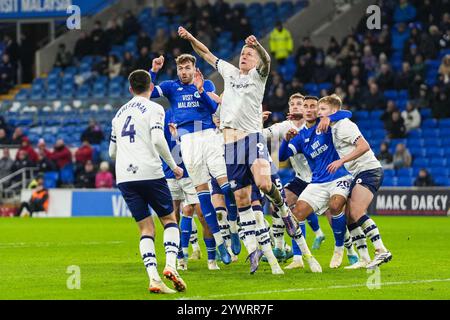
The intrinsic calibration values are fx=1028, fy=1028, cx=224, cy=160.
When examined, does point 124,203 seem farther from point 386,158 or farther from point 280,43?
point 280,43

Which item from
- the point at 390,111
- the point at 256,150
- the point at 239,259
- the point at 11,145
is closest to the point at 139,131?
the point at 256,150

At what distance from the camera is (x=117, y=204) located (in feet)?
104

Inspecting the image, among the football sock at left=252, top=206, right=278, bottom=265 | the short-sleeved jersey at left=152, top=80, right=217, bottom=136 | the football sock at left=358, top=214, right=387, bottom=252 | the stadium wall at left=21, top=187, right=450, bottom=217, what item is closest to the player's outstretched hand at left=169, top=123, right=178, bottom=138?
the short-sleeved jersey at left=152, top=80, right=217, bottom=136

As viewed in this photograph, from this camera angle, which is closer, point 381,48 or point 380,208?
point 380,208

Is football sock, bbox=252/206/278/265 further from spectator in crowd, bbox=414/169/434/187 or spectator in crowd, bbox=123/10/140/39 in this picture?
spectator in crowd, bbox=123/10/140/39

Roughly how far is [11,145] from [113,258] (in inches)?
810

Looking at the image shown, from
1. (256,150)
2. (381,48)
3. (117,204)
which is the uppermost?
(381,48)

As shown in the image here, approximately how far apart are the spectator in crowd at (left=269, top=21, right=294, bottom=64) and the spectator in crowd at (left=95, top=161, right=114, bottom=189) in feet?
25.4

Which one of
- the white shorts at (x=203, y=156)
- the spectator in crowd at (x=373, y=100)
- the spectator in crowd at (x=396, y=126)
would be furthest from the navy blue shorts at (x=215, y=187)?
the spectator in crowd at (x=373, y=100)

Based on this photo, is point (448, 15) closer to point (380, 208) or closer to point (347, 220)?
point (380, 208)

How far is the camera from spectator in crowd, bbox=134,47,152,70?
36.6m

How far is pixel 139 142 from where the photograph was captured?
1155 centimetres

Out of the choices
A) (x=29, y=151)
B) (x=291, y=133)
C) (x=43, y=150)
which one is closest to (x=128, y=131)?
→ (x=291, y=133)

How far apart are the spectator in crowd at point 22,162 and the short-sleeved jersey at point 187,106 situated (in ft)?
66.3
